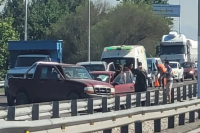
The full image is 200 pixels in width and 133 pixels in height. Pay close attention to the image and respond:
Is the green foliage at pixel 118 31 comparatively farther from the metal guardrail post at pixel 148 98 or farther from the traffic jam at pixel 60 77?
the metal guardrail post at pixel 148 98

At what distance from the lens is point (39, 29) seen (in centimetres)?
9138

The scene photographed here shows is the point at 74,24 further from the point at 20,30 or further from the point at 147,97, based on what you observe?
the point at 147,97

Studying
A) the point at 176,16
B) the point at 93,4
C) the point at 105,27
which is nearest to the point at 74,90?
the point at 105,27

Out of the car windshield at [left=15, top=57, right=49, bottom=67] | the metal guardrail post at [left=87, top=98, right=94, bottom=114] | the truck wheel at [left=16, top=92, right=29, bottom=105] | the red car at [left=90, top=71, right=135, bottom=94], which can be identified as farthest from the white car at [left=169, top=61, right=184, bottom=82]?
the metal guardrail post at [left=87, top=98, right=94, bottom=114]

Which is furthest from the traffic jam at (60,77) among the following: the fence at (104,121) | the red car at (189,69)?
the red car at (189,69)

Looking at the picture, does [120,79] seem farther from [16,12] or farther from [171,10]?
[16,12]

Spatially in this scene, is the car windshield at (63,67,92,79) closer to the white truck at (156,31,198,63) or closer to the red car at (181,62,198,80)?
the white truck at (156,31,198,63)

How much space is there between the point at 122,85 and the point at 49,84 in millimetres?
2654

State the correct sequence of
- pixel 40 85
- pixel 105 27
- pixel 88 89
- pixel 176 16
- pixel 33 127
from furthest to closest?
pixel 176 16 < pixel 105 27 < pixel 40 85 < pixel 88 89 < pixel 33 127

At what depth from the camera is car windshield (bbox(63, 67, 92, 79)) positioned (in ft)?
70.7

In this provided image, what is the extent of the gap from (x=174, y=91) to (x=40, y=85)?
4922 millimetres

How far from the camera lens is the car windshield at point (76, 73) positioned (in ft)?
70.7

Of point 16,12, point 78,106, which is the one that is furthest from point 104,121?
point 16,12

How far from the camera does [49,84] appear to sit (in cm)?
2155
